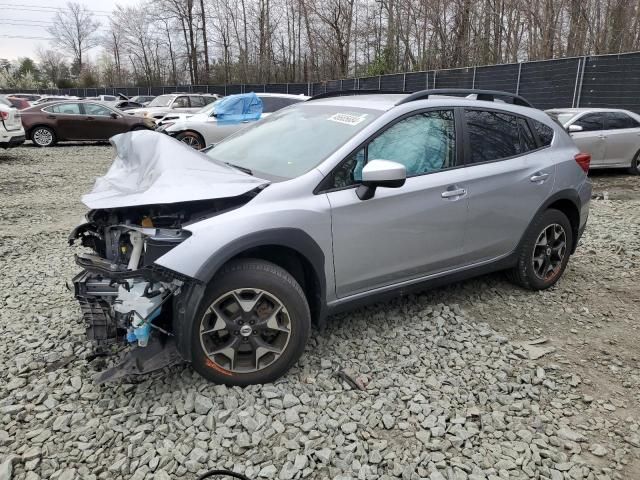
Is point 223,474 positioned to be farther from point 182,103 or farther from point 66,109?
point 182,103

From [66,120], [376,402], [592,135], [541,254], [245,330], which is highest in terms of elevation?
[66,120]

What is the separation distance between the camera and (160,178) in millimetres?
3002

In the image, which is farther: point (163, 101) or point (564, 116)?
point (163, 101)

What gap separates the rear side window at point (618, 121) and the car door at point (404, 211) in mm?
9000

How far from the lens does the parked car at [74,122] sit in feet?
51.4

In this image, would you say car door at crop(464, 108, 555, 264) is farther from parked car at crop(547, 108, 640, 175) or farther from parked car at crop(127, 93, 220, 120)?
parked car at crop(127, 93, 220, 120)

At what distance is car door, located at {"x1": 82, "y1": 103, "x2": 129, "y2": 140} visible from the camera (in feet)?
53.3

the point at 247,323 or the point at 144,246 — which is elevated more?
the point at 144,246

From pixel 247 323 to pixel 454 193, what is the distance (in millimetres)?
1811

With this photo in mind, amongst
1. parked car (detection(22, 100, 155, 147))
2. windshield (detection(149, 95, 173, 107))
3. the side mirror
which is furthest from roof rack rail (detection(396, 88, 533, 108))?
windshield (detection(149, 95, 173, 107))

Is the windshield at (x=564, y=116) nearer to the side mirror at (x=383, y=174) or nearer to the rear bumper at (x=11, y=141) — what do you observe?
the side mirror at (x=383, y=174)

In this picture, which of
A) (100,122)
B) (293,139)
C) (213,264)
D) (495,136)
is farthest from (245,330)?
(100,122)

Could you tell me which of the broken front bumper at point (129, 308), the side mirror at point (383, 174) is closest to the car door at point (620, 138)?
the side mirror at point (383, 174)

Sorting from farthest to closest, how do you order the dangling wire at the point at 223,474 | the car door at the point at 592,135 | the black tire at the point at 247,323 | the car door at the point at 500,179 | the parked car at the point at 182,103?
the parked car at the point at 182,103, the car door at the point at 592,135, the car door at the point at 500,179, the black tire at the point at 247,323, the dangling wire at the point at 223,474
